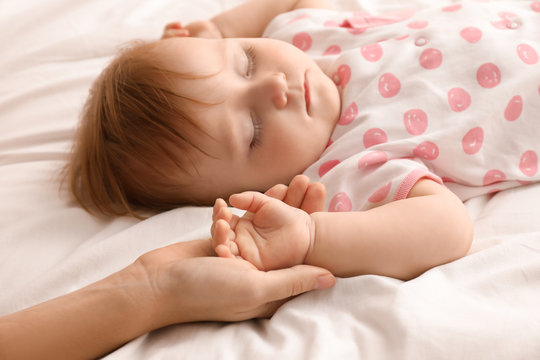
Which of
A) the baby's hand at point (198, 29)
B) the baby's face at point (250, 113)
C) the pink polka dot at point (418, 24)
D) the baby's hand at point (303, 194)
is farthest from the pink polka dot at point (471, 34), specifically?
the baby's hand at point (198, 29)

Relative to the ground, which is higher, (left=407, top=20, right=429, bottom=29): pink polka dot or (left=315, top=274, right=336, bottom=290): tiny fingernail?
(left=407, top=20, right=429, bottom=29): pink polka dot

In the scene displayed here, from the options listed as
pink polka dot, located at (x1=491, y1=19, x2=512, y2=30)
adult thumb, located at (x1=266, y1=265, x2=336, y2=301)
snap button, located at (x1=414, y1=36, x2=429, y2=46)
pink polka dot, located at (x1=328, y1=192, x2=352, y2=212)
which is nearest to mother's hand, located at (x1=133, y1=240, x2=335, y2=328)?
adult thumb, located at (x1=266, y1=265, x2=336, y2=301)

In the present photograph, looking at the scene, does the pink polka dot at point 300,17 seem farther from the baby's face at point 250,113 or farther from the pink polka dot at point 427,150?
the pink polka dot at point 427,150

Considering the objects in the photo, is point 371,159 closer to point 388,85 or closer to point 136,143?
point 388,85

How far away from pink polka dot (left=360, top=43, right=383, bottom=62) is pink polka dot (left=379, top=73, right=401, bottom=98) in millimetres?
76

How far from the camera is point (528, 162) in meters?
1.14

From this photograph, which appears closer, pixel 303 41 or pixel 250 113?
pixel 250 113

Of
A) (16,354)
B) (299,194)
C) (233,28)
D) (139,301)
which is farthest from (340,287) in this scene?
(233,28)

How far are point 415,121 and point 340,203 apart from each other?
0.26m

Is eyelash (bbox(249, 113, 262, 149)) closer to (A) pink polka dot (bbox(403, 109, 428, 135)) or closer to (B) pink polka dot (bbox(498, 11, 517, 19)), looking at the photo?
(A) pink polka dot (bbox(403, 109, 428, 135))

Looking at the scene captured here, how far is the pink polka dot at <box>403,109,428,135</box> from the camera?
1155mm

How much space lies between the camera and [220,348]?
2.58ft

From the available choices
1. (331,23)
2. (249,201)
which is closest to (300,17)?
(331,23)

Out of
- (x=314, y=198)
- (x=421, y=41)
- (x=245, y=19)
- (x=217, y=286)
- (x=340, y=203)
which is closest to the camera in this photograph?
(x=217, y=286)
